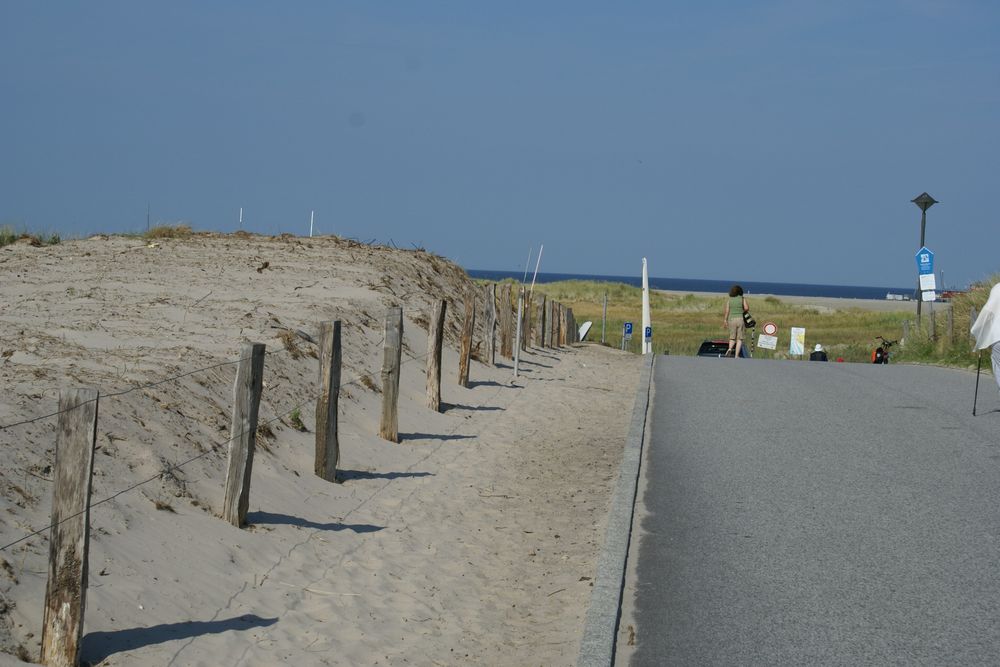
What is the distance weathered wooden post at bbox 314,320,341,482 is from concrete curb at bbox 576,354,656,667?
8.92 feet

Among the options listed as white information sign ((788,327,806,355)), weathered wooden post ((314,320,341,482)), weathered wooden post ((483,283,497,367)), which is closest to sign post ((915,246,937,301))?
white information sign ((788,327,806,355))

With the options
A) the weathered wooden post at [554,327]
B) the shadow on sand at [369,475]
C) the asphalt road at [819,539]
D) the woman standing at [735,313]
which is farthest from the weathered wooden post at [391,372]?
the weathered wooden post at [554,327]

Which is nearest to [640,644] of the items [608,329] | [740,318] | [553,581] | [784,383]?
[553,581]

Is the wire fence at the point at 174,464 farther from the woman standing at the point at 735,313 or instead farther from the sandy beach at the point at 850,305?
the sandy beach at the point at 850,305

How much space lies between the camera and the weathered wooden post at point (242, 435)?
26.8 feet

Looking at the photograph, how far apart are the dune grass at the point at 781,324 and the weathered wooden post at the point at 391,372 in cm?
1862

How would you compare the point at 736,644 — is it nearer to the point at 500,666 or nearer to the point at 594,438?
the point at 500,666

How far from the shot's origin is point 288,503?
9.36 meters

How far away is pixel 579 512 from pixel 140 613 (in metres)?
4.86

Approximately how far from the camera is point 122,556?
6930 mm

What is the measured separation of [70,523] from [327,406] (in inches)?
187

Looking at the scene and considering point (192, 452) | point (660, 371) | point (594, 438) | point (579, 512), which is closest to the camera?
point (192, 452)

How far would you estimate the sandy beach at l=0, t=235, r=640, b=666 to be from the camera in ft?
21.4

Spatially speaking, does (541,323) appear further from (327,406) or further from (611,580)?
(611,580)
